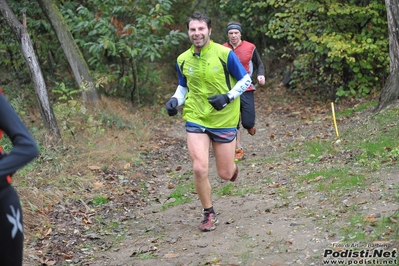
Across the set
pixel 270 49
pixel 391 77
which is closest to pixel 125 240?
pixel 391 77

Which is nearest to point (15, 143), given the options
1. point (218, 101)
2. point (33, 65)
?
point (218, 101)

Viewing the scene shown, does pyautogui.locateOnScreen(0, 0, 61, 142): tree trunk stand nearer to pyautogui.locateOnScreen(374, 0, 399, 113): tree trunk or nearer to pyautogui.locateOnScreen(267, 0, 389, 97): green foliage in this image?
pyautogui.locateOnScreen(374, 0, 399, 113): tree trunk

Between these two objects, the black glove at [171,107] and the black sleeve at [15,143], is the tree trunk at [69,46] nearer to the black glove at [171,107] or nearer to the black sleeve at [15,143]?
the black glove at [171,107]

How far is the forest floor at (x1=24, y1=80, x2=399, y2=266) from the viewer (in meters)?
5.78

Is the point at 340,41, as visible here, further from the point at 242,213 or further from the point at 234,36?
the point at 242,213

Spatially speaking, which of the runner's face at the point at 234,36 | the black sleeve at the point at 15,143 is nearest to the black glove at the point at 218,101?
the black sleeve at the point at 15,143

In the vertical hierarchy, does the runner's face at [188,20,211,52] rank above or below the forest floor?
above

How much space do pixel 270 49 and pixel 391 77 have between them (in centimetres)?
921

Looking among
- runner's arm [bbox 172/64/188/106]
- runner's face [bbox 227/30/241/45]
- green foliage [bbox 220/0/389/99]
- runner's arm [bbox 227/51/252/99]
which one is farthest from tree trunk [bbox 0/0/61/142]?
green foliage [bbox 220/0/389/99]

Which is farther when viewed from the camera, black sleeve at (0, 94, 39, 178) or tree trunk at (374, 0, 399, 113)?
tree trunk at (374, 0, 399, 113)

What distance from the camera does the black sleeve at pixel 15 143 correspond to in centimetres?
325

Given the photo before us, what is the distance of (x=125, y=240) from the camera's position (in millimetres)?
6910

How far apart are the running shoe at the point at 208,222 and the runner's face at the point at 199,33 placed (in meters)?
1.86

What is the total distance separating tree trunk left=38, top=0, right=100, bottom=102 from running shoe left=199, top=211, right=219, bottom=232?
7.03 metres
